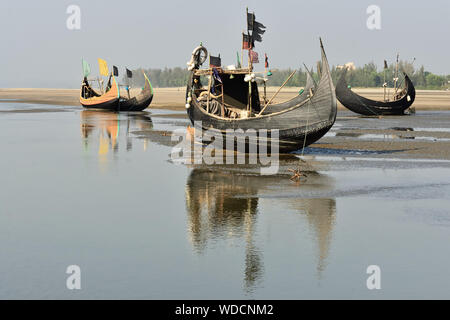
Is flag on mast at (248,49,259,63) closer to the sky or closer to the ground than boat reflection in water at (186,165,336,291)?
closer to the sky

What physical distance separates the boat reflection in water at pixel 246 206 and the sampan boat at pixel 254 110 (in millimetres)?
3568

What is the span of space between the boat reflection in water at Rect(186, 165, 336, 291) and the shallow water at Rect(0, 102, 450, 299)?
0.03m

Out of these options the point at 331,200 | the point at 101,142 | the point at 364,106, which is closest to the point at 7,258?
the point at 331,200

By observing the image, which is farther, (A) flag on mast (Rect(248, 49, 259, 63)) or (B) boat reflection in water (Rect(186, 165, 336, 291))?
(A) flag on mast (Rect(248, 49, 259, 63))

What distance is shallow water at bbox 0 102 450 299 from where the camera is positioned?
9.39m

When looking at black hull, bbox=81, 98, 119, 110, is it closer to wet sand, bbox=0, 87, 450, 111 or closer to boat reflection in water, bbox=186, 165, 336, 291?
wet sand, bbox=0, 87, 450, 111

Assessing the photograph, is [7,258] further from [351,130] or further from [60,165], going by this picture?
[351,130]

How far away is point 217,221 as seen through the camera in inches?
507

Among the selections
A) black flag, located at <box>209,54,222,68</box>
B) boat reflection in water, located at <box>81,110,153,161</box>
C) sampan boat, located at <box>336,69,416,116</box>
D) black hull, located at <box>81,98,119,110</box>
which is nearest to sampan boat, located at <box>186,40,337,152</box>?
black flag, located at <box>209,54,222,68</box>

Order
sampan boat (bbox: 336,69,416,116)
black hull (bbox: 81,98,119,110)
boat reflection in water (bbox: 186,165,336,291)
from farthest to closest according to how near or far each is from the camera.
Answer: black hull (bbox: 81,98,119,110), sampan boat (bbox: 336,69,416,116), boat reflection in water (bbox: 186,165,336,291)

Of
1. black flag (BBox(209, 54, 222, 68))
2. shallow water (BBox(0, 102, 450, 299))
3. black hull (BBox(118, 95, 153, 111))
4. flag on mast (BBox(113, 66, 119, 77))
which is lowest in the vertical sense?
shallow water (BBox(0, 102, 450, 299))

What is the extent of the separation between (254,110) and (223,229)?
15904 millimetres

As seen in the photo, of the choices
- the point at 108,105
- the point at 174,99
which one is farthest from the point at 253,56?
the point at 174,99

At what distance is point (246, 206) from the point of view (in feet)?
47.0
